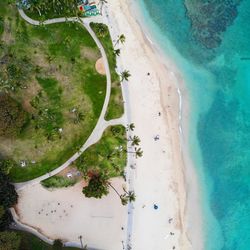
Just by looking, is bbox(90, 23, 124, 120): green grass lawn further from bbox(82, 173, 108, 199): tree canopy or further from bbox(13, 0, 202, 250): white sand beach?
bbox(82, 173, 108, 199): tree canopy

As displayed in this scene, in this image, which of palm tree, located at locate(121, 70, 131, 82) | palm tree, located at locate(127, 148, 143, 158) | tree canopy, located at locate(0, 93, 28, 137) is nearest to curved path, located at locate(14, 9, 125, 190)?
palm tree, located at locate(121, 70, 131, 82)

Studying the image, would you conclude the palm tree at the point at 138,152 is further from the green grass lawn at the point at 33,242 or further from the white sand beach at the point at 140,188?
the green grass lawn at the point at 33,242

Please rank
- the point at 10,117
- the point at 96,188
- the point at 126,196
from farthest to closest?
1. the point at 126,196
2. the point at 96,188
3. the point at 10,117

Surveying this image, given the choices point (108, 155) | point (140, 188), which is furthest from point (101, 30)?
point (140, 188)

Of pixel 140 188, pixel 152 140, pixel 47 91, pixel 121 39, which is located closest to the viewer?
pixel 47 91

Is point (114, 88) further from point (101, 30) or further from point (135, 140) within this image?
point (101, 30)

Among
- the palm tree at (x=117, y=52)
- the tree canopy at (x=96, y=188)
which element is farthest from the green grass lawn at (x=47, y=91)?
the tree canopy at (x=96, y=188)

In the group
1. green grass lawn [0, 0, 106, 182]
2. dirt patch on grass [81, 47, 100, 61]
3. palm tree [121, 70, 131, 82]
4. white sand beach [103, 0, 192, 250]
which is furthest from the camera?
white sand beach [103, 0, 192, 250]
